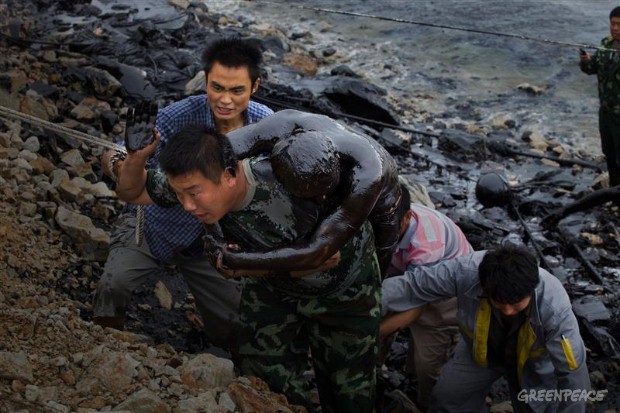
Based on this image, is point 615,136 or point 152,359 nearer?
point 152,359

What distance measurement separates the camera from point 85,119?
23.5 feet

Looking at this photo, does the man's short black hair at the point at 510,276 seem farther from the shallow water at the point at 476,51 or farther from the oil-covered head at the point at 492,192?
the shallow water at the point at 476,51

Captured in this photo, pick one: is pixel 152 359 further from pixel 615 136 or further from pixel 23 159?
pixel 615 136

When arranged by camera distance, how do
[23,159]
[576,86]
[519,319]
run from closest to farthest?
1. [519,319]
2. [23,159]
3. [576,86]

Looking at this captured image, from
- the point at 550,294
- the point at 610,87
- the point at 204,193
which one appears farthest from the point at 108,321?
the point at 610,87

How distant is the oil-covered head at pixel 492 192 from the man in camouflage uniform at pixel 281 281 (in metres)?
4.21

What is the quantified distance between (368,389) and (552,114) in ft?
26.4

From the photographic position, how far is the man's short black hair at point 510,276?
355 cm

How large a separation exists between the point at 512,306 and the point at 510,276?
0.17 m

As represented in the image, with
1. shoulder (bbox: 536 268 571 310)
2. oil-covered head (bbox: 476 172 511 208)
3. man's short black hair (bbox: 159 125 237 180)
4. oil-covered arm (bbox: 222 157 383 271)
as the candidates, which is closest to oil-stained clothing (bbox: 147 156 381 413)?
oil-covered arm (bbox: 222 157 383 271)

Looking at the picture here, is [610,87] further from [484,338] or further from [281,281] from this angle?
[281,281]

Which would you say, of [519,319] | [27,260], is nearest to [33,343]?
[27,260]

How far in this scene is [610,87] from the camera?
24.3 feet

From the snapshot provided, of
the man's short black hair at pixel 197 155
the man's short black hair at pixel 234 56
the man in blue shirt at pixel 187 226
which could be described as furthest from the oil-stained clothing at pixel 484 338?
the man's short black hair at pixel 197 155
